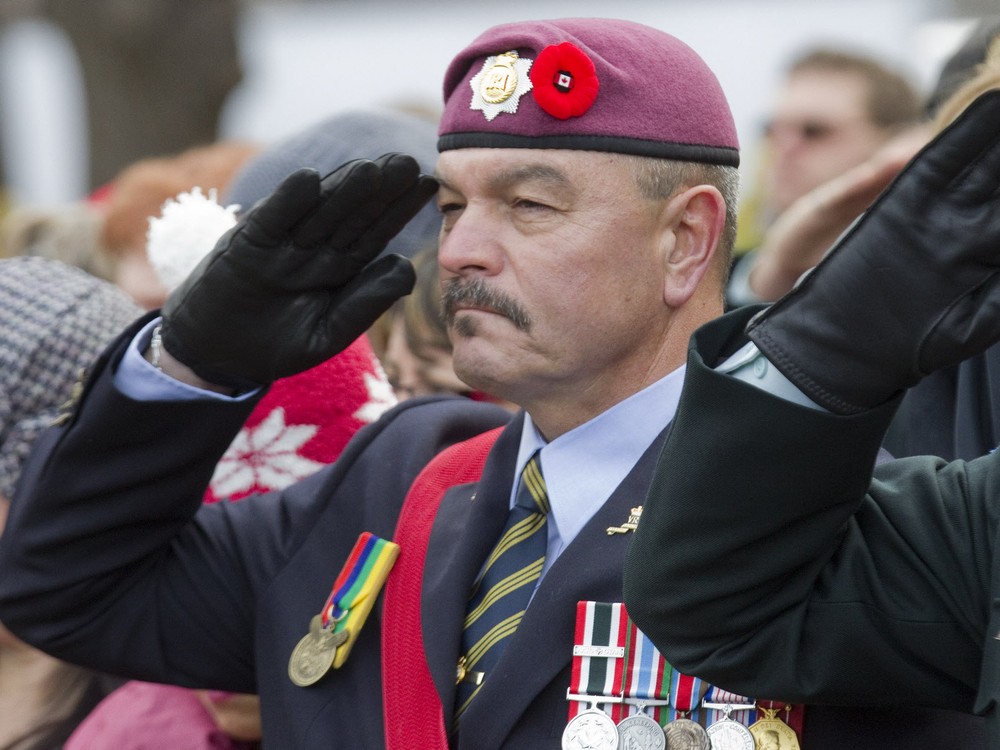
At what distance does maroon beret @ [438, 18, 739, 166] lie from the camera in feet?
7.66

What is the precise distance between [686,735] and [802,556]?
402mm

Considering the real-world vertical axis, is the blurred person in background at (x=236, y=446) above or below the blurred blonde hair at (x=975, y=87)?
below

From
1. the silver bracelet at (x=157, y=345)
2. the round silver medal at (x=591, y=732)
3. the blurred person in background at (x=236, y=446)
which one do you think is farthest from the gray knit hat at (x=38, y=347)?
the round silver medal at (x=591, y=732)

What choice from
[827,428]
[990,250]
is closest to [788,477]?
[827,428]

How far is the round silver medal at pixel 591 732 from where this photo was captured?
209 cm

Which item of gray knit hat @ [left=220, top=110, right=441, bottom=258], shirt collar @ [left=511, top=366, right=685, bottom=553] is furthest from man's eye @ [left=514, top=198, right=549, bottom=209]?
gray knit hat @ [left=220, top=110, right=441, bottom=258]

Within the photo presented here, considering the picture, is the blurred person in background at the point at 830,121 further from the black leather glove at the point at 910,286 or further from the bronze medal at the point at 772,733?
the black leather glove at the point at 910,286

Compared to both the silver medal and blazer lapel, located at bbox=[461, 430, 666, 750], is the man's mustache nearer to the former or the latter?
blazer lapel, located at bbox=[461, 430, 666, 750]

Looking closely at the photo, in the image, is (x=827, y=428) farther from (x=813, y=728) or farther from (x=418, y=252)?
(x=418, y=252)

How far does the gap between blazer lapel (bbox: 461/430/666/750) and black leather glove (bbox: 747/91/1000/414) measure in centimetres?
60

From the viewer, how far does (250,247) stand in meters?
2.39

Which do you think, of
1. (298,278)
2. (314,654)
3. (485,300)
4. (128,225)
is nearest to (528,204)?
(485,300)

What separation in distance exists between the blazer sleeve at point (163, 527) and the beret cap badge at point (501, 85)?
589mm

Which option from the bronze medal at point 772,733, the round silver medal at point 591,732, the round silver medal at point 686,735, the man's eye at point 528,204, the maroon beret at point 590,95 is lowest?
the round silver medal at point 591,732
